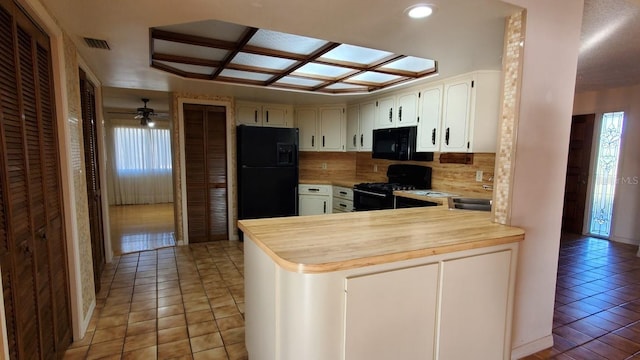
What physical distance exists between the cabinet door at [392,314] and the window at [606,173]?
519 cm

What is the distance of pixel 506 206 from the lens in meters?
1.91

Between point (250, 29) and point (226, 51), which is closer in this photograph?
point (250, 29)

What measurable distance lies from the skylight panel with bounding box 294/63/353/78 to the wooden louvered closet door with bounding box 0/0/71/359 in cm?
207

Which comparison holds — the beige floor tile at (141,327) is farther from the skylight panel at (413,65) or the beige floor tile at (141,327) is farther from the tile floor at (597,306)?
the skylight panel at (413,65)

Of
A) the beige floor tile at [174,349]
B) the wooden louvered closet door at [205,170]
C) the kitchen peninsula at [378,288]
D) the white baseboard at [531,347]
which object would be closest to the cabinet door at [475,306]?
the kitchen peninsula at [378,288]

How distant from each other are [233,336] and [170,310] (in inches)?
29.2

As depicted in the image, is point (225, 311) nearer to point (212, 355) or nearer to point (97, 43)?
point (212, 355)

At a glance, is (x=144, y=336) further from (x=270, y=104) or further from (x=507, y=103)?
(x=270, y=104)

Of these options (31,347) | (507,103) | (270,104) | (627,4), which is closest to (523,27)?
(507,103)

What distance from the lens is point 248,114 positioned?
483 centimetres

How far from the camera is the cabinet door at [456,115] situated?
10.8 ft

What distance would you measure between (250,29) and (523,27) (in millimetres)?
1741

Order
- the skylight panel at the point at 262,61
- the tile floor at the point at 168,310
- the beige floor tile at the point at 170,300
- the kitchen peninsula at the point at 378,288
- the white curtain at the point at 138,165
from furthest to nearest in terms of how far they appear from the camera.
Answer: the white curtain at the point at 138,165 < the skylight panel at the point at 262,61 < the beige floor tile at the point at 170,300 < the tile floor at the point at 168,310 < the kitchen peninsula at the point at 378,288

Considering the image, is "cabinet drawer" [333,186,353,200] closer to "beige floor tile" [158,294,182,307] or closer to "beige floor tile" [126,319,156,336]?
"beige floor tile" [158,294,182,307]
